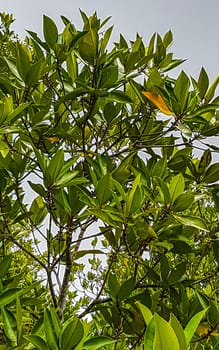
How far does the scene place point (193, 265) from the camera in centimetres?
284

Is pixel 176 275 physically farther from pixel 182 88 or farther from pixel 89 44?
pixel 89 44

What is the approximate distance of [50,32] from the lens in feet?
6.64

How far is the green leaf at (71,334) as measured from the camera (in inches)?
47.9

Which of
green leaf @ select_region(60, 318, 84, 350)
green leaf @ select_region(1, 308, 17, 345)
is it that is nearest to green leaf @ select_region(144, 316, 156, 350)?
green leaf @ select_region(60, 318, 84, 350)

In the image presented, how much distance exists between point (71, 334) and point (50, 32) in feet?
4.18

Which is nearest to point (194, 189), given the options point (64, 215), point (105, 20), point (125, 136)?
point (125, 136)

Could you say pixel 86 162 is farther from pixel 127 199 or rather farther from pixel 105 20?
pixel 105 20

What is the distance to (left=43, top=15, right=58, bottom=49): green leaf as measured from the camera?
2.01 meters

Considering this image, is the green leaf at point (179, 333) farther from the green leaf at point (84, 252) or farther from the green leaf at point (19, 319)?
the green leaf at point (84, 252)

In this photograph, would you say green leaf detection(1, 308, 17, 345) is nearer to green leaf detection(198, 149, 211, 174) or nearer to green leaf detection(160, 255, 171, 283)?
green leaf detection(160, 255, 171, 283)

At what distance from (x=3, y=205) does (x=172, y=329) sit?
139 centimetres

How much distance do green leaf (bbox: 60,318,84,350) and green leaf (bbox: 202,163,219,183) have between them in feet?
3.39

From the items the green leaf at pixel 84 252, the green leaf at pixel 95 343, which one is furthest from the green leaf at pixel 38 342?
the green leaf at pixel 84 252

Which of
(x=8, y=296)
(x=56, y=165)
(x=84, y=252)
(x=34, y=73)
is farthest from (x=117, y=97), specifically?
(x=8, y=296)
